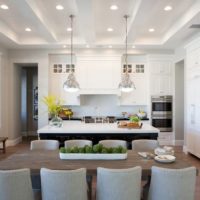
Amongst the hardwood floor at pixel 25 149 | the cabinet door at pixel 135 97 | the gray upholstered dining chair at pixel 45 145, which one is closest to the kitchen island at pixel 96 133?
the gray upholstered dining chair at pixel 45 145

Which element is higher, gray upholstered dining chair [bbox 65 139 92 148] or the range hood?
the range hood

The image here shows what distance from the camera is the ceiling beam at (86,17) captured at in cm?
391

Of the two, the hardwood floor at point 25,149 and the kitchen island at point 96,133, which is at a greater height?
the kitchen island at point 96,133

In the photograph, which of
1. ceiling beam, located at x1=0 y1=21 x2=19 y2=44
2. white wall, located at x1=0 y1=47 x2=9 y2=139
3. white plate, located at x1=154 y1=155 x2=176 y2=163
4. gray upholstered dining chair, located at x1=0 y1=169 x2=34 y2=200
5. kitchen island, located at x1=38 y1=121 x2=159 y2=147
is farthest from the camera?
white wall, located at x1=0 y1=47 x2=9 y2=139

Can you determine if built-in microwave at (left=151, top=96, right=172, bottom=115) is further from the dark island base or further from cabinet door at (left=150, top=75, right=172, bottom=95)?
the dark island base

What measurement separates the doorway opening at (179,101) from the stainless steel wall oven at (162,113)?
0.23 meters

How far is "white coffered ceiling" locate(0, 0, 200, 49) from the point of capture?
14.1 ft

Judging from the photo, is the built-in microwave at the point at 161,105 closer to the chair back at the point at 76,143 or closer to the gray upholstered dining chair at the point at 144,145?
the gray upholstered dining chair at the point at 144,145

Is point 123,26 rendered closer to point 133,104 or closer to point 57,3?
point 57,3

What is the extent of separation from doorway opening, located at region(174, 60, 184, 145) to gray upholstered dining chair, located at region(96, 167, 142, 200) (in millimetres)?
5606

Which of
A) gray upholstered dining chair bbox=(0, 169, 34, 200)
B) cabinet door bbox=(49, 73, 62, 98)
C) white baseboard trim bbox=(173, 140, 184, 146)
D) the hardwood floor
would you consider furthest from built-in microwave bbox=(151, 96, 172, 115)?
gray upholstered dining chair bbox=(0, 169, 34, 200)

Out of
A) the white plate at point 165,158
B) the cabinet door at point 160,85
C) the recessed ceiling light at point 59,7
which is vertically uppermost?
the recessed ceiling light at point 59,7

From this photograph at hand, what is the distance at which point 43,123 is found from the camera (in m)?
7.35

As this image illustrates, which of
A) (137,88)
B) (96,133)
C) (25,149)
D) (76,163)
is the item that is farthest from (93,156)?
(137,88)
